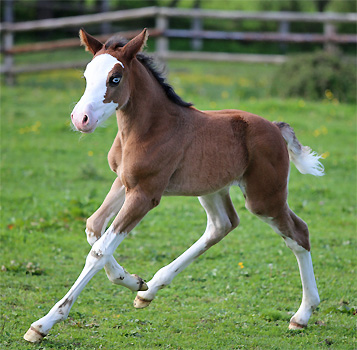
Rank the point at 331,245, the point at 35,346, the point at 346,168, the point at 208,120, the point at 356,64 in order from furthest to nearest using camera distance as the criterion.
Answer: the point at 356,64, the point at 346,168, the point at 331,245, the point at 208,120, the point at 35,346

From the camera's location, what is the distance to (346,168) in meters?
10.5

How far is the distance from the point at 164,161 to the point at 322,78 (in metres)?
11.0

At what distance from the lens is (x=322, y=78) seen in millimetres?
14750

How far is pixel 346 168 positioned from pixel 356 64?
6085 mm

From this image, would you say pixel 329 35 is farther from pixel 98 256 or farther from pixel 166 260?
pixel 98 256

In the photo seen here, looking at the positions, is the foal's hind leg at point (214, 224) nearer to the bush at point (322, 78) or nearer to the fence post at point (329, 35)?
the bush at point (322, 78)

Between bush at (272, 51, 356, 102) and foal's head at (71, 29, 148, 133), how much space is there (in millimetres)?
10976

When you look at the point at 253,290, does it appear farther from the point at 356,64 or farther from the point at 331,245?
the point at 356,64

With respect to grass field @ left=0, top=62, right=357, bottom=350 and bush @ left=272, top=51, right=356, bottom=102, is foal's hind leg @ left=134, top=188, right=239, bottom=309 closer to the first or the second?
grass field @ left=0, top=62, right=357, bottom=350

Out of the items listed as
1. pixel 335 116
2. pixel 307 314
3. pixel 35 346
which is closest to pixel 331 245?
pixel 307 314

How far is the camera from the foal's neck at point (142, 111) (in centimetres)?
456

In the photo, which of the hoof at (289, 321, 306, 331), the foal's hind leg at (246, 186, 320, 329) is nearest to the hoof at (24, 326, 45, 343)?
the foal's hind leg at (246, 186, 320, 329)

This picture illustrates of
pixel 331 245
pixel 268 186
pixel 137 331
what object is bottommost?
pixel 331 245

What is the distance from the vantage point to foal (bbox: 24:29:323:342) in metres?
4.33
